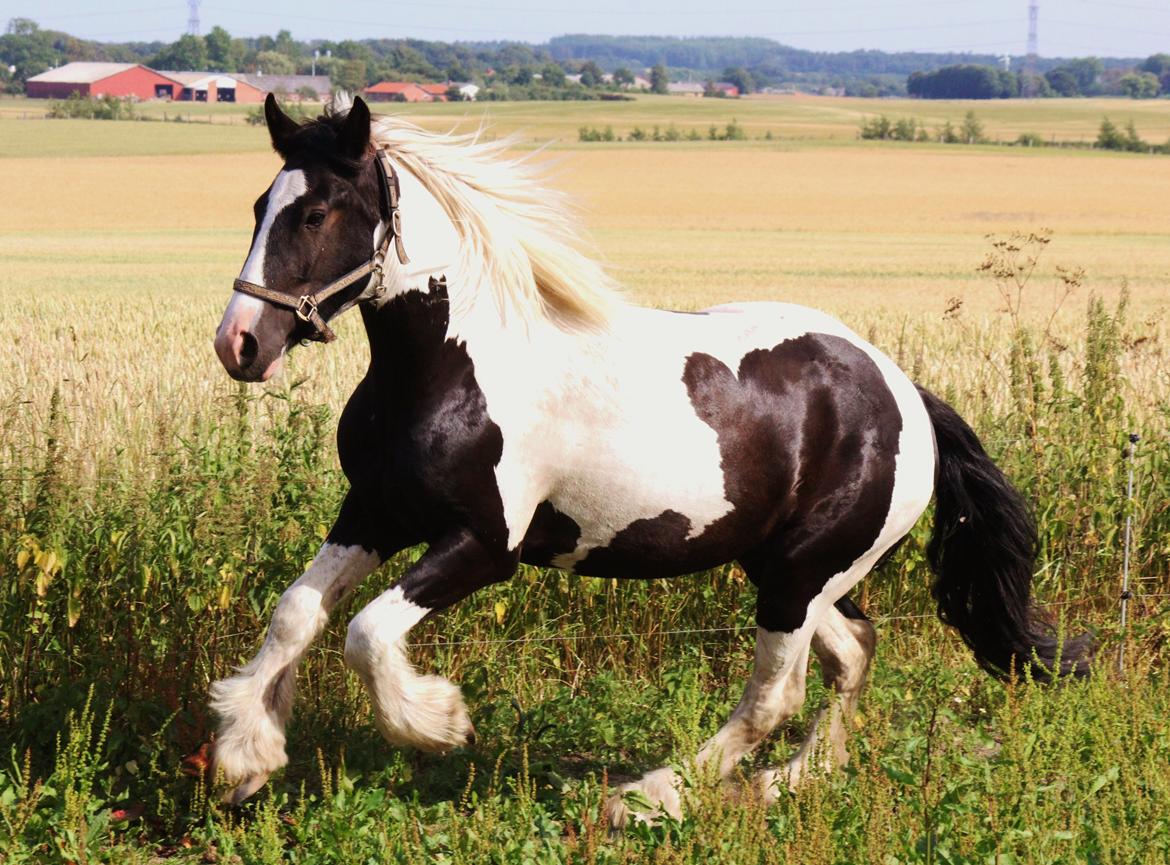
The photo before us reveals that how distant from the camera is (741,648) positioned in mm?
6277

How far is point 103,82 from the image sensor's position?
133 metres

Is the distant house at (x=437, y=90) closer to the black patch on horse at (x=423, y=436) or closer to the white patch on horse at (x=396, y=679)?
the black patch on horse at (x=423, y=436)

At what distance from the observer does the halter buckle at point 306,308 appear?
403 centimetres

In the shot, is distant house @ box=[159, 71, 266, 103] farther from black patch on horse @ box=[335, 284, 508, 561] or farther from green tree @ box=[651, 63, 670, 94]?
black patch on horse @ box=[335, 284, 508, 561]

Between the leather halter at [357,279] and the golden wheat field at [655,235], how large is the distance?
10 cm

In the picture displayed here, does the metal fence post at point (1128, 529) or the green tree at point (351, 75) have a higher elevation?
the green tree at point (351, 75)

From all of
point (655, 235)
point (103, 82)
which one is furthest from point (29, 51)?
point (655, 235)

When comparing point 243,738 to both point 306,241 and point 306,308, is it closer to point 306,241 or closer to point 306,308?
point 306,308

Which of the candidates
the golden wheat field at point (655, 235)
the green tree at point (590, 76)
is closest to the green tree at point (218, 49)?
the green tree at point (590, 76)

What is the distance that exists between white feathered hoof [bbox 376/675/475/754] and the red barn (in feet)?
443

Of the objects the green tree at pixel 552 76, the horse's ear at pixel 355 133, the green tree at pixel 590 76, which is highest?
the green tree at pixel 590 76

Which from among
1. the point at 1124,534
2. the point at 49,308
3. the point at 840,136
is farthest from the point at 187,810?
the point at 840,136

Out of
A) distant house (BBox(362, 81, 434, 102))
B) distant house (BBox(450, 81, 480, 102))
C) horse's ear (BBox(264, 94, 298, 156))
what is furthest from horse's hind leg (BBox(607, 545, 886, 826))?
distant house (BBox(362, 81, 434, 102))

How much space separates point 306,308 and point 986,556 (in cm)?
300
